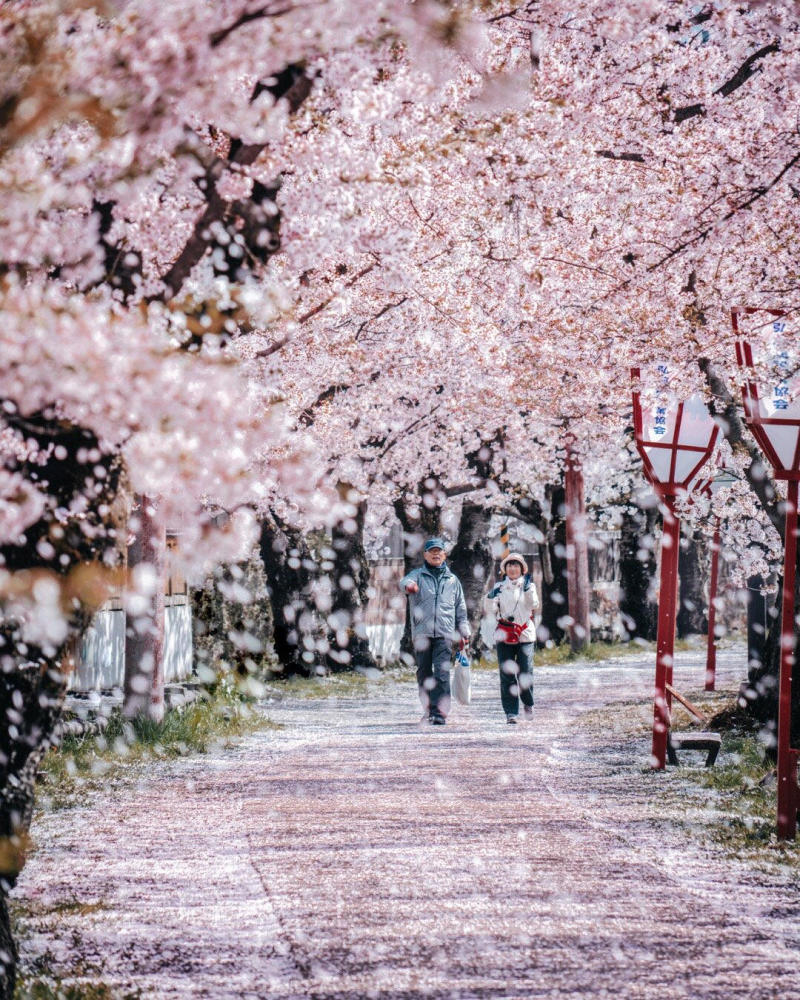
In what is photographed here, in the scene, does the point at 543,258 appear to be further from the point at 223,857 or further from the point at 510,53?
the point at 223,857

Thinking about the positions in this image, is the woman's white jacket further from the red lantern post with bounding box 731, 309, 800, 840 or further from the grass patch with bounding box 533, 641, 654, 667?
the grass patch with bounding box 533, 641, 654, 667

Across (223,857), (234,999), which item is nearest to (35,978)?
(234,999)

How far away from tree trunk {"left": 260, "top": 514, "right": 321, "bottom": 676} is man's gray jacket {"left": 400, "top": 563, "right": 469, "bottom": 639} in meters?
8.33

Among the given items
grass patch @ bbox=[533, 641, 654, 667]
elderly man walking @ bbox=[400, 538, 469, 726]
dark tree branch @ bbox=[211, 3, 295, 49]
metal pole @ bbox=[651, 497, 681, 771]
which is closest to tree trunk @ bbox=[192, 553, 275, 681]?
elderly man walking @ bbox=[400, 538, 469, 726]

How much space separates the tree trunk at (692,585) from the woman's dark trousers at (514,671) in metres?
20.4

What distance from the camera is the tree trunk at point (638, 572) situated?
101 feet

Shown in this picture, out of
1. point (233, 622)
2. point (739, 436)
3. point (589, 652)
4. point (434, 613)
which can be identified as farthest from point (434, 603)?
point (589, 652)

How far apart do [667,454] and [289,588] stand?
499 inches

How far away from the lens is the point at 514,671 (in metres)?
14.7

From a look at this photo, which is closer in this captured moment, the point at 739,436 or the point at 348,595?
the point at 739,436

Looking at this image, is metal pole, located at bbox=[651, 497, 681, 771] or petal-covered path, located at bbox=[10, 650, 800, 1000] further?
metal pole, located at bbox=[651, 497, 681, 771]

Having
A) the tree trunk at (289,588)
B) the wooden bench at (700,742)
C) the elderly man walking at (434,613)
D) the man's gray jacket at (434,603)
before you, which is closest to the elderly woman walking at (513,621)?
the elderly man walking at (434,613)

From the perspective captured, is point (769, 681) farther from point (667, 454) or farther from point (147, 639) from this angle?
point (147, 639)

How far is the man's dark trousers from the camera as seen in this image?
555 inches
